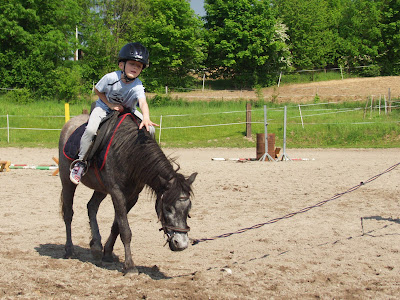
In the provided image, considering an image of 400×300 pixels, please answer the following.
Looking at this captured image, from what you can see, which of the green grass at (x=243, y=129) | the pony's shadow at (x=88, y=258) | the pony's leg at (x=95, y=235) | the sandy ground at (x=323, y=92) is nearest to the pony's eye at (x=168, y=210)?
the pony's shadow at (x=88, y=258)

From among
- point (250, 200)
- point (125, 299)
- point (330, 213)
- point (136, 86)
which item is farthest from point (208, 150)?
point (125, 299)

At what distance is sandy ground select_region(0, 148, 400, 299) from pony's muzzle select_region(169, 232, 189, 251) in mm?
382

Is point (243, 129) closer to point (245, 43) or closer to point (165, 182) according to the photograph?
point (165, 182)

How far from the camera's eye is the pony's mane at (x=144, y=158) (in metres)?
4.29

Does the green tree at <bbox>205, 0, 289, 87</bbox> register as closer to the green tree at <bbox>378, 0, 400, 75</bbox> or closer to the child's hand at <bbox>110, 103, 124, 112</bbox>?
the green tree at <bbox>378, 0, 400, 75</bbox>

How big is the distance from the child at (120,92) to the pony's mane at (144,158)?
20 cm

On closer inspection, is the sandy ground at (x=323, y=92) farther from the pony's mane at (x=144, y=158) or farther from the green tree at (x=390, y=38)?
the pony's mane at (x=144, y=158)

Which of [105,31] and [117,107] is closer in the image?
[117,107]

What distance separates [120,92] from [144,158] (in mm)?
962

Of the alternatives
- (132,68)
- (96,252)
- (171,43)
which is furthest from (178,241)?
(171,43)

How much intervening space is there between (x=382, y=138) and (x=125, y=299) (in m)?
19.4

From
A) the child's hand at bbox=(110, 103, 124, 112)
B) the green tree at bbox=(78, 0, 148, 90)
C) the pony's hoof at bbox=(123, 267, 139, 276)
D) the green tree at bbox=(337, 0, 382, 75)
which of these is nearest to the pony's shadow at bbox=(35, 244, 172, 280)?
the pony's hoof at bbox=(123, 267, 139, 276)

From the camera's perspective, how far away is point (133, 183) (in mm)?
4723

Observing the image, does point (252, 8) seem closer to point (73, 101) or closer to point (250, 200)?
point (73, 101)
